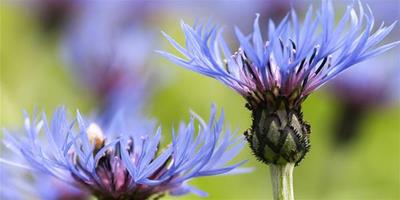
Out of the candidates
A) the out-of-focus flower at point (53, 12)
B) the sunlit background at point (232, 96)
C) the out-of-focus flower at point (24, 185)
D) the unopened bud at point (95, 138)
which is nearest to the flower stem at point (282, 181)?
the unopened bud at point (95, 138)

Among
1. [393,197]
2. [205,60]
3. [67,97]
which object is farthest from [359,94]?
[205,60]

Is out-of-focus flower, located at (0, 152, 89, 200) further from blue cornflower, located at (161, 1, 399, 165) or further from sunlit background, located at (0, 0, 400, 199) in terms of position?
sunlit background, located at (0, 0, 400, 199)

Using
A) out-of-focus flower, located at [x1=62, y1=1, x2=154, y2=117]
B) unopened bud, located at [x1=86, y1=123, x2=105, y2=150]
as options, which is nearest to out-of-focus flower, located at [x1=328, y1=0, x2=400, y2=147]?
out-of-focus flower, located at [x1=62, y1=1, x2=154, y2=117]

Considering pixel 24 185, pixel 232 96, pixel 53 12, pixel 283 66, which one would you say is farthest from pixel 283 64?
pixel 53 12

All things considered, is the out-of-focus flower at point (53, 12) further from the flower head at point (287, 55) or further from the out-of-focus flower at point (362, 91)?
the flower head at point (287, 55)

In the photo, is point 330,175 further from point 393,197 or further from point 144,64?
point 144,64

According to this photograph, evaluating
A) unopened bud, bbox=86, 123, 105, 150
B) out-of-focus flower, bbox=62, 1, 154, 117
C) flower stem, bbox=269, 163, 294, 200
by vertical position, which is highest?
out-of-focus flower, bbox=62, 1, 154, 117
